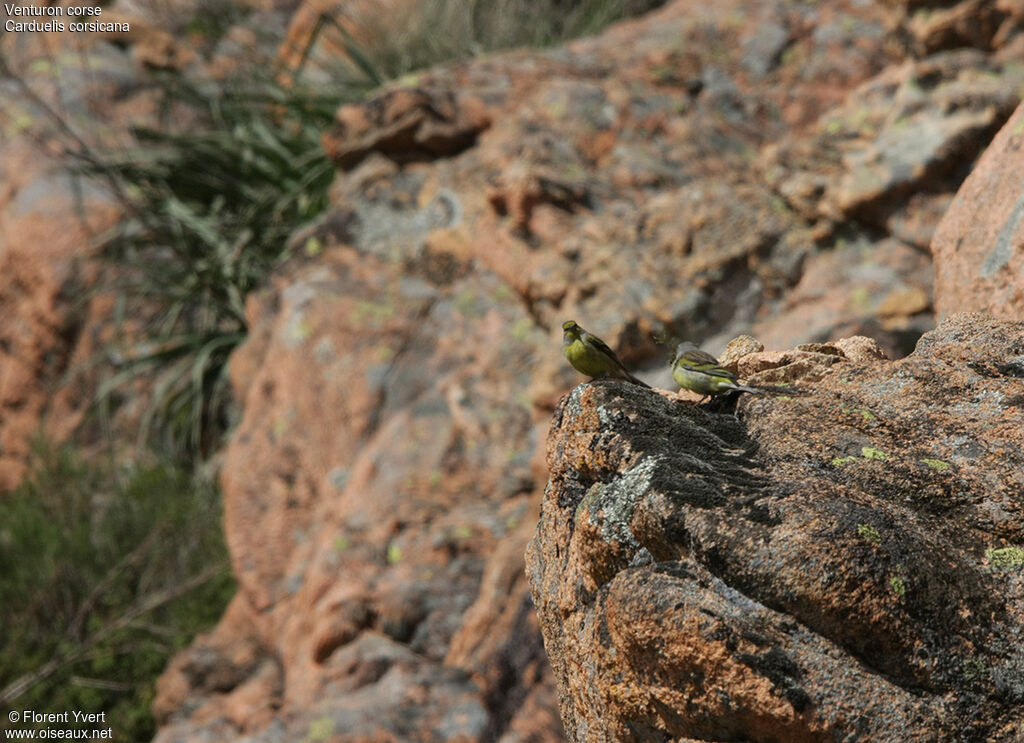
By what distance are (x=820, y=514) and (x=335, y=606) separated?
3785mm

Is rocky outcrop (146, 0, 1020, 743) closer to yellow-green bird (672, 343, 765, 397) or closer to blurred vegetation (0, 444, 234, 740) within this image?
yellow-green bird (672, 343, 765, 397)

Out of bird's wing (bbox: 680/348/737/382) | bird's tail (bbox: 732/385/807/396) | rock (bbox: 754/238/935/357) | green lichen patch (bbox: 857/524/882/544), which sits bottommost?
rock (bbox: 754/238/935/357)

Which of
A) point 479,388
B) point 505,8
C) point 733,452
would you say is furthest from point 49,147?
point 733,452

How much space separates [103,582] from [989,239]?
20.7ft

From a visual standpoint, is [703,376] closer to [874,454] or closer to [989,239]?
[874,454]

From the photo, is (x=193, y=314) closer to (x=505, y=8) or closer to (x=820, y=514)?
(x=505, y=8)

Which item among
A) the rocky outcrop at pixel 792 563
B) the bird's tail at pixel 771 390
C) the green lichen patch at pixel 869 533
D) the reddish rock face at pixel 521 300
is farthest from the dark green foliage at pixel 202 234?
the green lichen patch at pixel 869 533

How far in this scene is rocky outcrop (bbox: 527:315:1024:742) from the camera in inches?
86.6

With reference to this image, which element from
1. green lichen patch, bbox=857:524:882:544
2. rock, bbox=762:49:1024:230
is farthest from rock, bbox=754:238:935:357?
green lichen patch, bbox=857:524:882:544

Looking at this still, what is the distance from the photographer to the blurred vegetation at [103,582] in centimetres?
738

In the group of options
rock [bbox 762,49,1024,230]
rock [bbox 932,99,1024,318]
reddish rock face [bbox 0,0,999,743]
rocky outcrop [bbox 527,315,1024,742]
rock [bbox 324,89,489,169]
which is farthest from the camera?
rock [bbox 324,89,489,169]

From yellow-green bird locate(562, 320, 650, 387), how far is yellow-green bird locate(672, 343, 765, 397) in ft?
2.68

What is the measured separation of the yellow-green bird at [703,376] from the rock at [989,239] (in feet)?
3.96

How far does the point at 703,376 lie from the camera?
325cm
